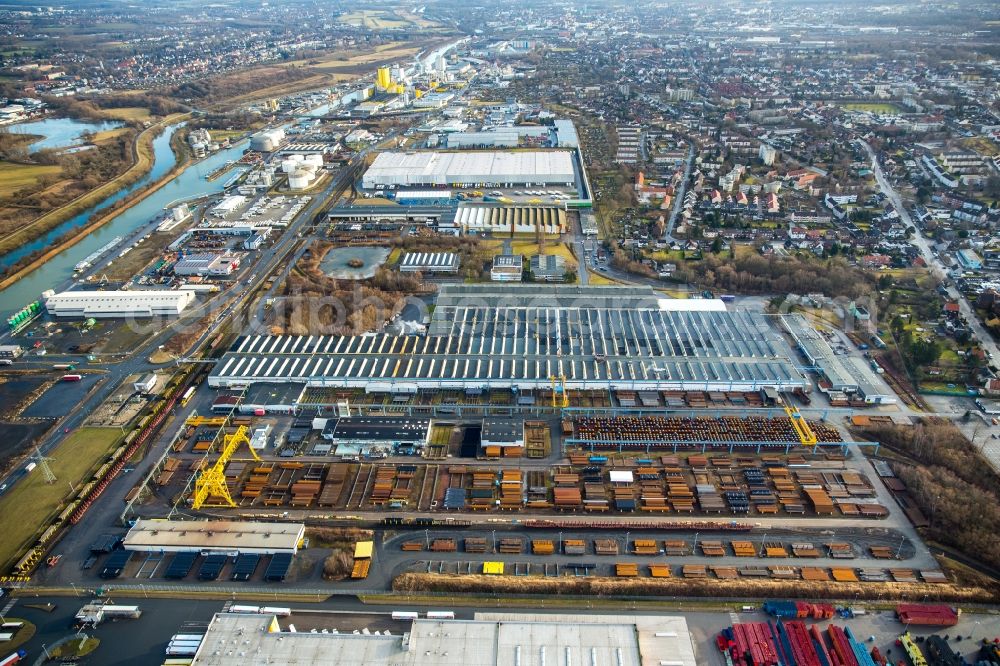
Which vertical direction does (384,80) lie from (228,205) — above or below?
above

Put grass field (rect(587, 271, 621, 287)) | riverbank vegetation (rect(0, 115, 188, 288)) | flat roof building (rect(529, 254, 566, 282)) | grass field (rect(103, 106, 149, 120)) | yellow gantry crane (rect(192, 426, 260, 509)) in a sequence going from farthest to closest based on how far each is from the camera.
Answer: grass field (rect(103, 106, 149, 120))
riverbank vegetation (rect(0, 115, 188, 288))
flat roof building (rect(529, 254, 566, 282))
grass field (rect(587, 271, 621, 287))
yellow gantry crane (rect(192, 426, 260, 509))

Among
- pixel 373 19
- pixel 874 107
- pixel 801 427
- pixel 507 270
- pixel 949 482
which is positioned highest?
pixel 373 19

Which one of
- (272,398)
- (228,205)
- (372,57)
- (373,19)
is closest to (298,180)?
(228,205)

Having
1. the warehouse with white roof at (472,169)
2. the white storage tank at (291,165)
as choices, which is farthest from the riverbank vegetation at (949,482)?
the white storage tank at (291,165)

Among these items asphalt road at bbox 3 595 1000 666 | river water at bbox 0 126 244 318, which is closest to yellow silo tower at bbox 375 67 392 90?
river water at bbox 0 126 244 318

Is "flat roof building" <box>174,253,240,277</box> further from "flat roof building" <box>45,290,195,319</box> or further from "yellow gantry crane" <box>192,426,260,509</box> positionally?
"yellow gantry crane" <box>192,426,260,509</box>

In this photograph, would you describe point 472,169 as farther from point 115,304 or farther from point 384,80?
point 384,80
